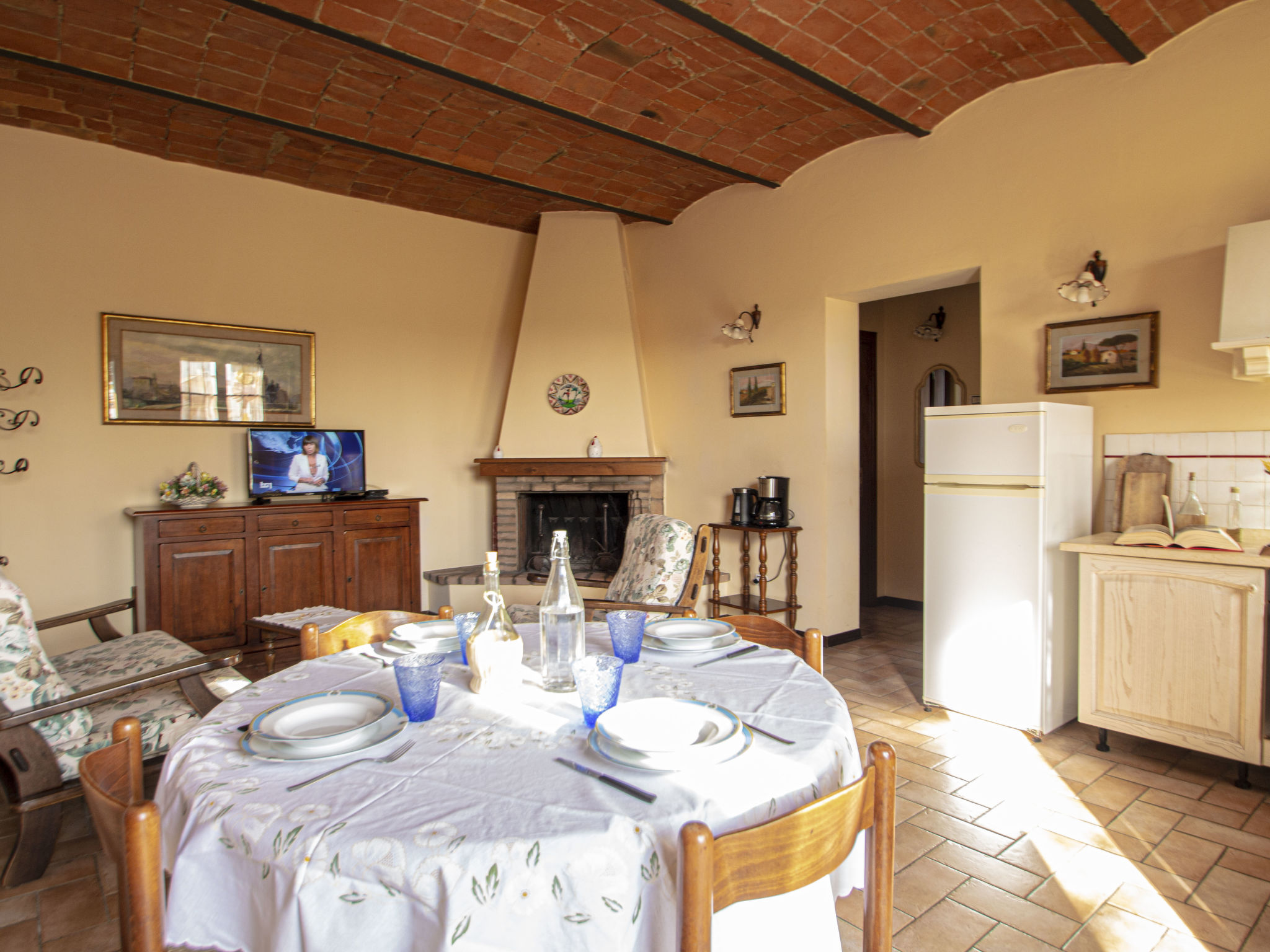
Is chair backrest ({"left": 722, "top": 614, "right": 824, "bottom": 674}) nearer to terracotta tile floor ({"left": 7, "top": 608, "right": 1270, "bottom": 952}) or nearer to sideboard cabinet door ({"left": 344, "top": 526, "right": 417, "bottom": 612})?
terracotta tile floor ({"left": 7, "top": 608, "right": 1270, "bottom": 952})

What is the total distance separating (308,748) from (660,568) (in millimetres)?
2113

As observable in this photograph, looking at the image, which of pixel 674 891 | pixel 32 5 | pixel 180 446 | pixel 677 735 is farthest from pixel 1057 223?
pixel 180 446

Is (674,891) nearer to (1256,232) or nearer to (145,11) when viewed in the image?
(1256,232)

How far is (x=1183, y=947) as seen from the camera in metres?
1.75

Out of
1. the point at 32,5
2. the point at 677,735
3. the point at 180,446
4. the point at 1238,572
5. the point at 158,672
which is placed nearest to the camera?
the point at 677,735

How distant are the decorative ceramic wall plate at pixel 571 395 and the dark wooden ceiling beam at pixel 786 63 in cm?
256

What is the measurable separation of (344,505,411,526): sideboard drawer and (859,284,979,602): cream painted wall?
11.8 ft

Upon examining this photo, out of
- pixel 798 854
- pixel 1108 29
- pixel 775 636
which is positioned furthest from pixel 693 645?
pixel 1108 29

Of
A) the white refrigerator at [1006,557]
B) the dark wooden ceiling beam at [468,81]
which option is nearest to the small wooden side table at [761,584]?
the white refrigerator at [1006,557]

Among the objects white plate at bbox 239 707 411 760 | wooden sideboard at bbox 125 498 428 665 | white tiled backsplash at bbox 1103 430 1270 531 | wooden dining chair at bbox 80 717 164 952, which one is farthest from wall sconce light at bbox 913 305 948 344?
wooden dining chair at bbox 80 717 164 952

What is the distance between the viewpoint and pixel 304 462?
4.64 metres

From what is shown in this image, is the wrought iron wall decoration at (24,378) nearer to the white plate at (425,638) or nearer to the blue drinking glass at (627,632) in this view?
the white plate at (425,638)

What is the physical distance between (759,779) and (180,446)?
14.6 feet

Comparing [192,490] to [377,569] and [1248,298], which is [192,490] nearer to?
[377,569]
